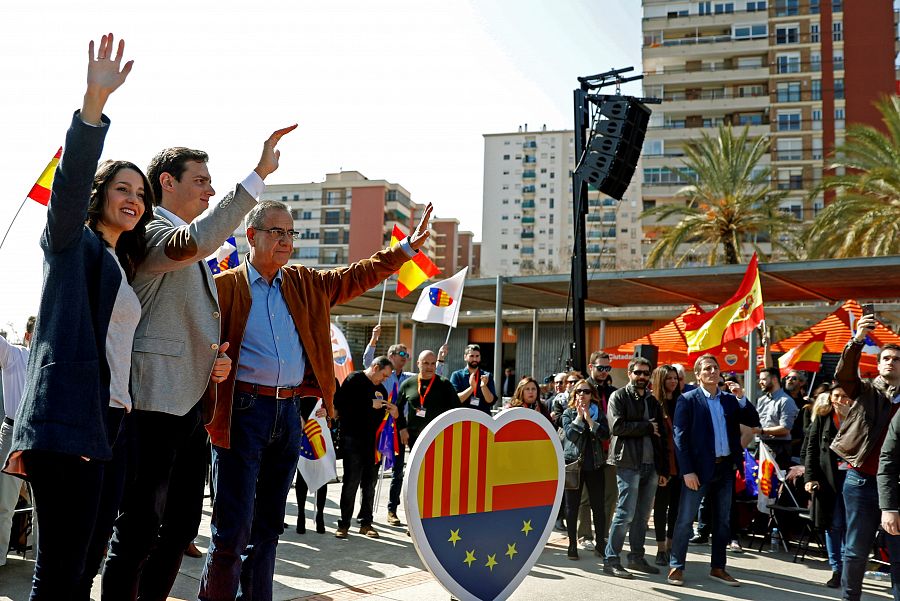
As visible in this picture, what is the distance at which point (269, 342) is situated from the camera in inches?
151

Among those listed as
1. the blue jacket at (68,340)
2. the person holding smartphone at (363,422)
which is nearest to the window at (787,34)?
the person holding smartphone at (363,422)

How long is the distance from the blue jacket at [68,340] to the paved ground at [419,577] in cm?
315

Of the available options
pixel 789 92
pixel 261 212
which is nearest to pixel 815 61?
pixel 789 92

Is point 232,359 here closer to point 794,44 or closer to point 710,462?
point 710,462

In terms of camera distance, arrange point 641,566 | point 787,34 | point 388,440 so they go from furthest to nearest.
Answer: point 787,34 < point 388,440 < point 641,566

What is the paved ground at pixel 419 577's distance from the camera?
5.70 metres

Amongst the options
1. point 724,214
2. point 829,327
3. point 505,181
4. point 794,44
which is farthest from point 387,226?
point 829,327

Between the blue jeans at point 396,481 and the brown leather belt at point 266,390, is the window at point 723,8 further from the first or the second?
the brown leather belt at point 266,390

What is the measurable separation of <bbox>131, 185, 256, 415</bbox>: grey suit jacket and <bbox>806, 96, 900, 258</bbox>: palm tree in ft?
81.2

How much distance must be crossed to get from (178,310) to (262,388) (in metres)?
0.70

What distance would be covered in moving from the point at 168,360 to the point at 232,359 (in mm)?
618

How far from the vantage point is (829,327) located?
16109 millimetres

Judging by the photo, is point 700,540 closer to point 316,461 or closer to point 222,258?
point 316,461

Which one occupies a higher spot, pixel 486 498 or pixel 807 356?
pixel 807 356
